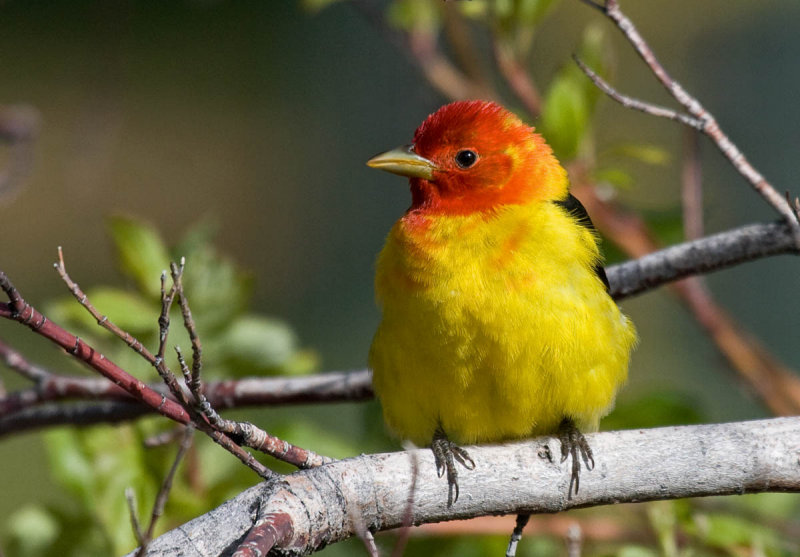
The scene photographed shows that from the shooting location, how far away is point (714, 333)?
11.7 feet

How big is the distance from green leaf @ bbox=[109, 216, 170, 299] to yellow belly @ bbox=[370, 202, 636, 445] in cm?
85

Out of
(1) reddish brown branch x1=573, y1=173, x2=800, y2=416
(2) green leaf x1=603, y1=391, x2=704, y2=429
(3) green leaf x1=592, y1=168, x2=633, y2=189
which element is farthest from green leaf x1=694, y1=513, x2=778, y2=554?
(3) green leaf x1=592, y1=168, x2=633, y2=189

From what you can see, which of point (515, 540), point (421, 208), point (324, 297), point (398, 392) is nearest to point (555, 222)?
point (421, 208)

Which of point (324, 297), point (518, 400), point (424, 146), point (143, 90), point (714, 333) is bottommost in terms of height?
point (518, 400)

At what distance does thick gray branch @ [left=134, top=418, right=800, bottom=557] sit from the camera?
220 centimetres

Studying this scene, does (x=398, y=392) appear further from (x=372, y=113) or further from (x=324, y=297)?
(x=372, y=113)

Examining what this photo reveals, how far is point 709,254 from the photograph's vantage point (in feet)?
9.79

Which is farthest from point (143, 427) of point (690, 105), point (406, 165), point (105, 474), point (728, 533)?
point (690, 105)

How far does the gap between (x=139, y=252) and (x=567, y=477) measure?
1733 mm

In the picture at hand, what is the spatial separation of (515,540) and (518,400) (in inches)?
25.3

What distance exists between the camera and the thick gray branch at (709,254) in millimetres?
2906

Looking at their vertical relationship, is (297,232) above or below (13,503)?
above

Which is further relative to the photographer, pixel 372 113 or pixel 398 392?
pixel 372 113

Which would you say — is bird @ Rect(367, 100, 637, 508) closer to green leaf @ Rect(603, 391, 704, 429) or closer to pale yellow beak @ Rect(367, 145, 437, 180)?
pale yellow beak @ Rect(367, 145, 437, 180)
